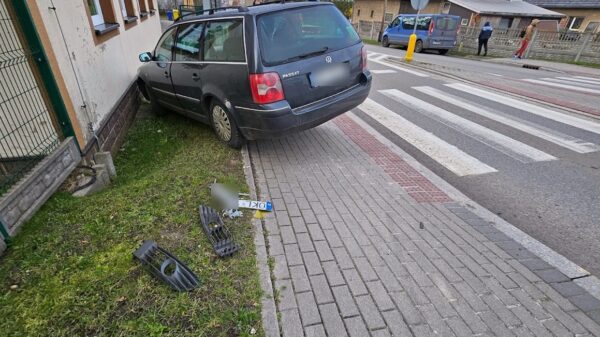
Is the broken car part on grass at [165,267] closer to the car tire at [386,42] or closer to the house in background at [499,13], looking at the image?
the car tire at [386,42]

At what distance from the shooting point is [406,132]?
586cm

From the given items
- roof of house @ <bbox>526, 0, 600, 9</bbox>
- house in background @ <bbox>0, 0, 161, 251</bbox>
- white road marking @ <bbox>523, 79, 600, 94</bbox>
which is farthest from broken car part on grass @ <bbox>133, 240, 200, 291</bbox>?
roof of house @ <bbox>526, 0, 600, 9</bbox>

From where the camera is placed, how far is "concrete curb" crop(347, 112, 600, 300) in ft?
8.66

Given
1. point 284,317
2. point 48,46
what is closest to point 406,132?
point 284,317

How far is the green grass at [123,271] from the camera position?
2088 millimetres

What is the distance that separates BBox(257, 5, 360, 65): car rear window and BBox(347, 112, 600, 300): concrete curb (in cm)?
203

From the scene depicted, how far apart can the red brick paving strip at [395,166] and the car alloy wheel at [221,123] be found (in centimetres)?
207

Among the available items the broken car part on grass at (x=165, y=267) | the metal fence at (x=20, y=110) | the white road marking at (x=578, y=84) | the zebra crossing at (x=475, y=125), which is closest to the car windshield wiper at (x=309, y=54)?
the zebra crossing at (x=475, y=125)

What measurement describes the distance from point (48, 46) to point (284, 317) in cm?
366

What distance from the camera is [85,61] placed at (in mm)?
4336

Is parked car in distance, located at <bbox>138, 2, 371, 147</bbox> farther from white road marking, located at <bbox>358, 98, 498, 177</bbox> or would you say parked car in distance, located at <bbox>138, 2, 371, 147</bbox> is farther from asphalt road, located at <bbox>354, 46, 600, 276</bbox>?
asphalt road, located at <bbox>354, 46, 600, 276</bbox>

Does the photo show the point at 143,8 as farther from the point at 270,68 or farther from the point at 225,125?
the point at 270,68

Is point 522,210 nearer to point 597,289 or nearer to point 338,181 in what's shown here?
point 597,289

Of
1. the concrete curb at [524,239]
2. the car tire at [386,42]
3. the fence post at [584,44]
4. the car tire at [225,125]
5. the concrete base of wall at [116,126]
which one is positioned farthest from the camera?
the car tire at [386,42]
